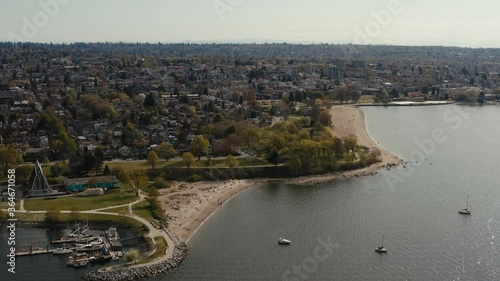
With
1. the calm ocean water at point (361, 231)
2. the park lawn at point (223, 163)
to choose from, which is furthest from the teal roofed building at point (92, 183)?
the calm ocean water at point (361, 231)

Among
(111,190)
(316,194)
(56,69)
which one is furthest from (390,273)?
(56,69)

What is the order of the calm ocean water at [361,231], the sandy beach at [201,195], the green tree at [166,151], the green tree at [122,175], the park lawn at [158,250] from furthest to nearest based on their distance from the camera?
the green tree at [166,151] < the green tree at [122,175] < the sandy beach at [201,195] < the park lawn at [158,250] < the calm ocean water at [361,231]

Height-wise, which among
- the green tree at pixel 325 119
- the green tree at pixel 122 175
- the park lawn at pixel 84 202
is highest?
the green tree at pixel 325 119

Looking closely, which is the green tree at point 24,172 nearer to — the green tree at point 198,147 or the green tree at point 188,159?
the green tree at point 188,159

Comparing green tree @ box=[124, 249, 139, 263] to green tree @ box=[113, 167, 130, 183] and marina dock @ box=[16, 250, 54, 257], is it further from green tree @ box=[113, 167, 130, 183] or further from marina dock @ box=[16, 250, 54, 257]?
green tree @ box=[113, 167, 130, 183]

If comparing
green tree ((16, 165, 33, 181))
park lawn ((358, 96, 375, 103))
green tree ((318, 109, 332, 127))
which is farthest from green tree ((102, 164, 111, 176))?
park lawn ((358, 96, 375, 103))

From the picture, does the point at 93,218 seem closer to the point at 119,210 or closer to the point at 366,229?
the point at 119,210
